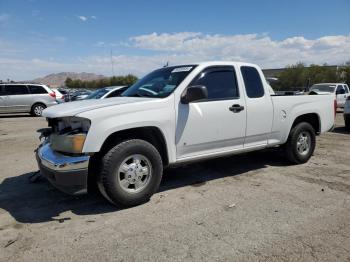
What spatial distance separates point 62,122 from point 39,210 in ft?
3.67

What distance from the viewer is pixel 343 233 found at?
3547 millimetres

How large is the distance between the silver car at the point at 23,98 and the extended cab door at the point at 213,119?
15.0 metres

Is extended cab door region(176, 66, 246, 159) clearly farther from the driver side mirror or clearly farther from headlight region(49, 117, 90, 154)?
headlight region(49, 117, 90, 154)

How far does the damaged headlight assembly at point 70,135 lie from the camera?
3936mm

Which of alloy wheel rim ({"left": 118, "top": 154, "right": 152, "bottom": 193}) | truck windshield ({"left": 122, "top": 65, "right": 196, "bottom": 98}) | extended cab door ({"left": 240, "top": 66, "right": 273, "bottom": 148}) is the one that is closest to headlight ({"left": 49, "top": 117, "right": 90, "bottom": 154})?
alloy wheel rim ({"left": 118, "top": 154, "right": 152, "bottom": 193})

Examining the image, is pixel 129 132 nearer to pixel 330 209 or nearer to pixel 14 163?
pixel 330 209

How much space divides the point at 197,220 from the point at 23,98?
16.5 meters

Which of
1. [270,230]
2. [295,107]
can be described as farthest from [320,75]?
[270,230]

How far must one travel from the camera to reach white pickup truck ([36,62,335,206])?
4027 millimetres

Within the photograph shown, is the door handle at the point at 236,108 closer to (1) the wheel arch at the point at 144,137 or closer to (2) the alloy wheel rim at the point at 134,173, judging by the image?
(1) the wheel arch at the point at 144,137

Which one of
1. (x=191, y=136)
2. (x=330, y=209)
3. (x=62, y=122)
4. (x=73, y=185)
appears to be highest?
(x=62, y=122)

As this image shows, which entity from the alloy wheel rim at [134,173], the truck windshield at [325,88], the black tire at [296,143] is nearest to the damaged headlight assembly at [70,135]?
the alloy wheel rim at [134,173]

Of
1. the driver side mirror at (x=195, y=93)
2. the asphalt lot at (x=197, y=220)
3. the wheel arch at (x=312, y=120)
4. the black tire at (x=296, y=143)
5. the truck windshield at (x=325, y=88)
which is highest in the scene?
the driver side mirror at (x=195, y=93)

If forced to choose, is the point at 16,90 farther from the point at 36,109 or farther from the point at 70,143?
the point at 70,143
